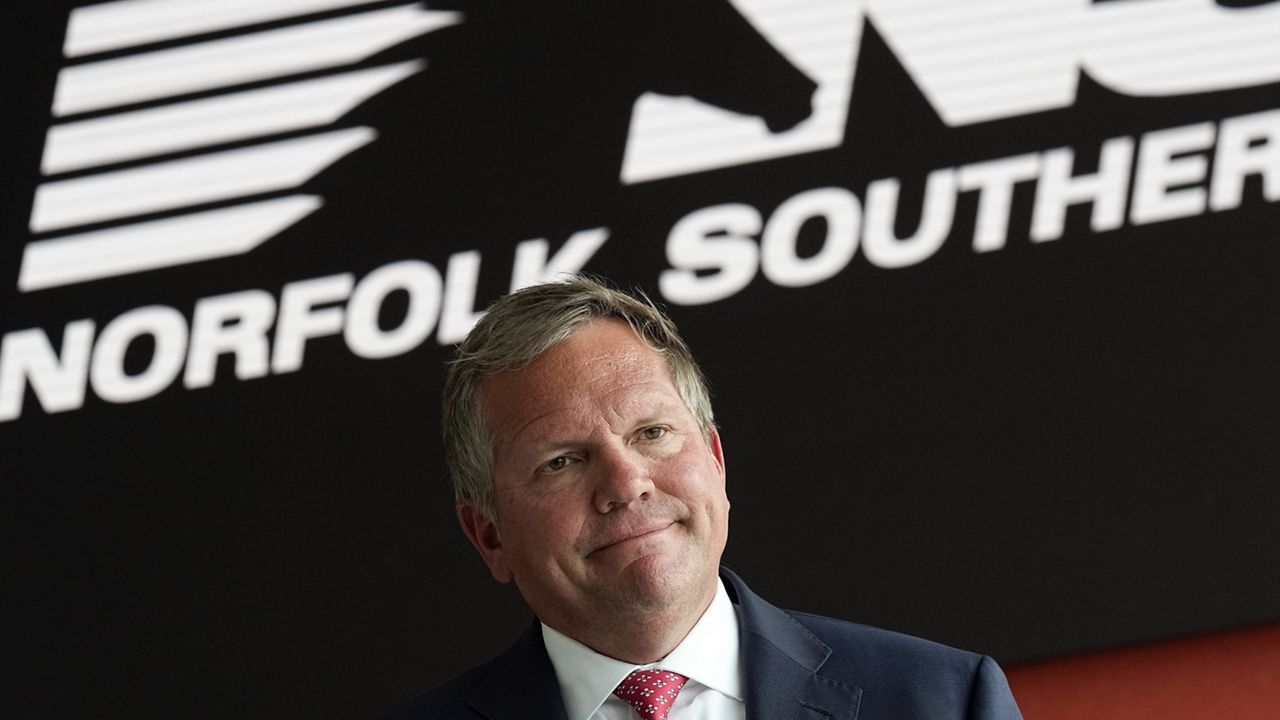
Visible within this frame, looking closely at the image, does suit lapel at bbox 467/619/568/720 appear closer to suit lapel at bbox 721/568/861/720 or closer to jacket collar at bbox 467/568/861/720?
jacket collar at bbox 467/568/861/720

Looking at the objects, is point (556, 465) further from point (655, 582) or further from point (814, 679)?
point (814, 679)

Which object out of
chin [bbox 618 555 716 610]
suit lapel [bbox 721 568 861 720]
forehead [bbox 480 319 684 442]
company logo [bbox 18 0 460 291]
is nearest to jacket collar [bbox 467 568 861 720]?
suit lapel [bbox 721 568 861 720]

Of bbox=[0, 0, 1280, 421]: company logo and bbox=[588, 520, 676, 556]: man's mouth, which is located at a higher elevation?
bbox=[588, 520, 676, 556]: man's mouth

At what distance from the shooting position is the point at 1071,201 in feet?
9.45

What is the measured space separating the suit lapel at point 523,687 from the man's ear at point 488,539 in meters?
0.08

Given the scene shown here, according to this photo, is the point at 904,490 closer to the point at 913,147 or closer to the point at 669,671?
the point at 913,147

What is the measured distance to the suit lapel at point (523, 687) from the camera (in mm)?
1881

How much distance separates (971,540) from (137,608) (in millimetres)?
1566

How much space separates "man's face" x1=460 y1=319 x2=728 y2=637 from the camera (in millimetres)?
1795

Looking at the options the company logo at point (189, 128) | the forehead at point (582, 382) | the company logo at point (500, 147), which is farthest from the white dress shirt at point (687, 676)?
the company logo at point (189, 128)

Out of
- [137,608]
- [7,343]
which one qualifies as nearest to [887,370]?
[137,608]

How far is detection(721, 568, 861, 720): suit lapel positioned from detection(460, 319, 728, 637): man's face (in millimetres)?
90

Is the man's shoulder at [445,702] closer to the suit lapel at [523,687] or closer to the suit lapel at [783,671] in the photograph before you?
the suit lapel at [523,687]

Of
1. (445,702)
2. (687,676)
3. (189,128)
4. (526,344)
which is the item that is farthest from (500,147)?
(687,676)
